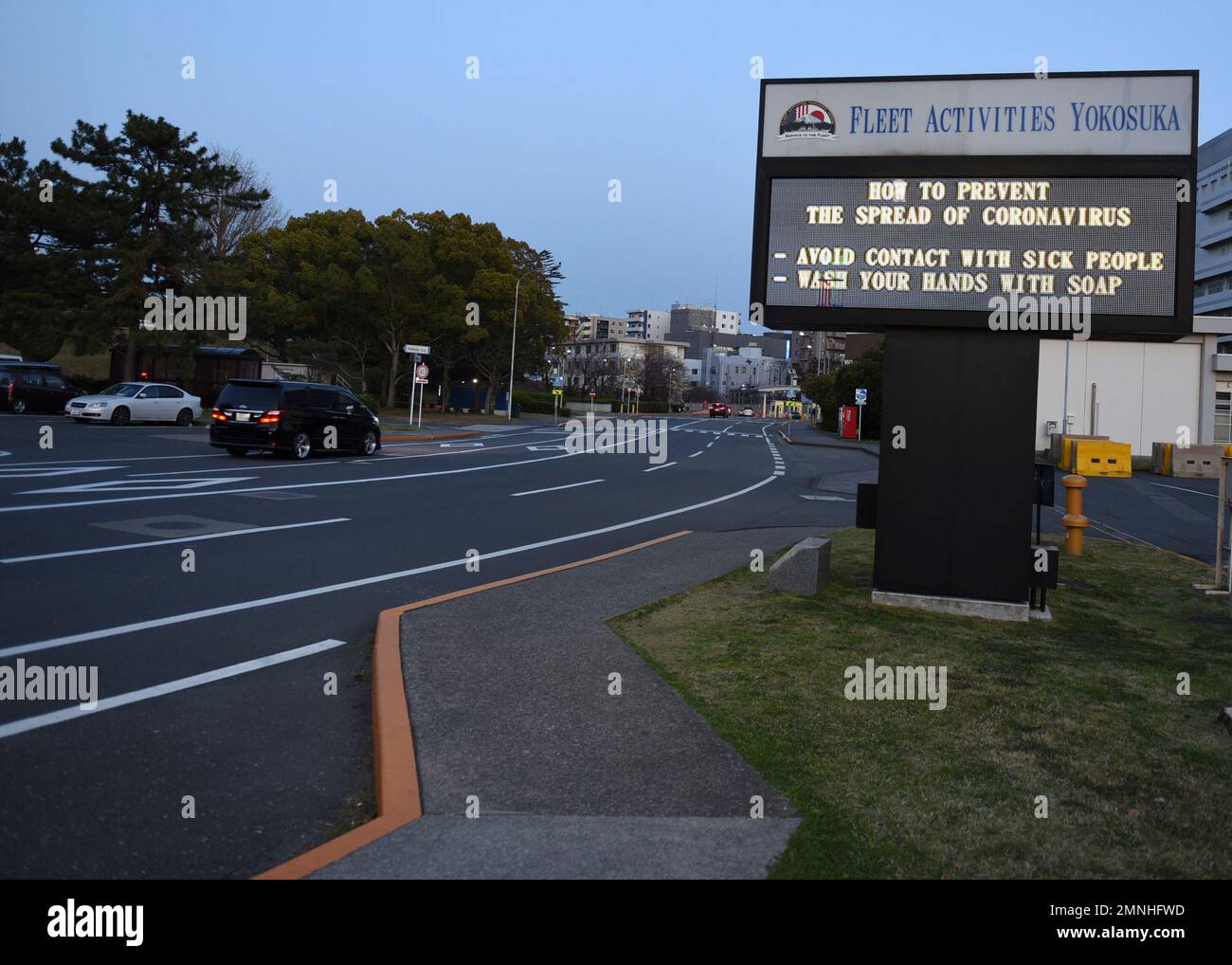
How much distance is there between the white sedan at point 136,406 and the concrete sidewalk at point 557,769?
28.1 m

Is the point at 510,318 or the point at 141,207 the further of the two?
the point at 510,318

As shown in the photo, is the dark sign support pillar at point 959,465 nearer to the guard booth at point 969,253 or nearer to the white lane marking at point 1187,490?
the guard booth at point 969,253

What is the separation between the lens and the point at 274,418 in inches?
929

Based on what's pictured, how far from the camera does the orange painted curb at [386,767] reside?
389 centimetres

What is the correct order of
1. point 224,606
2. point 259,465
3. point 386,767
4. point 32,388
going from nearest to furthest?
point 386,767 → point 224,606 → point 259,465 → point 32,388

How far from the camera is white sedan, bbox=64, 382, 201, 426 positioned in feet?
106

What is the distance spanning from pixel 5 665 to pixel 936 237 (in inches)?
301

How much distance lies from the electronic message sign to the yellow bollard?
5630mm

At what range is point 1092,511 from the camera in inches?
845

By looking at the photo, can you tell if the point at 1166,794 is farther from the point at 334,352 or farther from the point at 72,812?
the point at 334,352

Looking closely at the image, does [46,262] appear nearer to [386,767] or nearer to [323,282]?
[323,282]

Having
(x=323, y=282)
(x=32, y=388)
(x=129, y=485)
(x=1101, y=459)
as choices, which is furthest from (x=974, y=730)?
(x=323, y=282)

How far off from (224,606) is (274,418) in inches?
627
